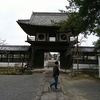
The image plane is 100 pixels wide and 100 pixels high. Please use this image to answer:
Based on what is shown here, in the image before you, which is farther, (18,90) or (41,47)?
(41,47)

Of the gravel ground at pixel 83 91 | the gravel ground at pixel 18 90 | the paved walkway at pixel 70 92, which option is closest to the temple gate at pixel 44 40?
the gravel ground at pixel 18 90

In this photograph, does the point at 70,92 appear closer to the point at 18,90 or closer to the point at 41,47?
the point at 18,90

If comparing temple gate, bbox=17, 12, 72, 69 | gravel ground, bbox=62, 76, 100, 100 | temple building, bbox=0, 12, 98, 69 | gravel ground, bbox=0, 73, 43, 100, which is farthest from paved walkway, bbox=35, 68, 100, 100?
temple gate, bbox=17, 12, 72, 69

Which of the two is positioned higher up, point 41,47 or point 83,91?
point 41,47

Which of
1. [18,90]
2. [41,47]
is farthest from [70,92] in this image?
[41,47]

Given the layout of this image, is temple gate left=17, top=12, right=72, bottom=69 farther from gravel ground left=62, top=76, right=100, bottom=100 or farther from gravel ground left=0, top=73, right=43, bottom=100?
gravel ground left=62, top=76, right=100, bottom=100

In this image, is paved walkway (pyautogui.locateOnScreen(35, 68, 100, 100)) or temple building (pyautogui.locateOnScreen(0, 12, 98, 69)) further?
temple building (pyautogui.locateOnScreen(0, 12, 98, 69))

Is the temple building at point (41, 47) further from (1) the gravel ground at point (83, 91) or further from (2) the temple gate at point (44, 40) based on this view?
(1) the gravel ground at point (83, 91)

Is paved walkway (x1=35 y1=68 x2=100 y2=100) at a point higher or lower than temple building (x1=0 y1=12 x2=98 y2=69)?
lower

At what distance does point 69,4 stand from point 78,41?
7.52 m

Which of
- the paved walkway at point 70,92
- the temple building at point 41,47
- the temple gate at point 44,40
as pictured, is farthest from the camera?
the temple building at point 41,47

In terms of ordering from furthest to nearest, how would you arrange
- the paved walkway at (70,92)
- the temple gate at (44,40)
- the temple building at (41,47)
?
the temple building at (41,47)
the temple gate at (44,40)
the paved walkway at (70,92)

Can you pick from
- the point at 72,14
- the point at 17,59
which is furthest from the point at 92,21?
the point at 17,59

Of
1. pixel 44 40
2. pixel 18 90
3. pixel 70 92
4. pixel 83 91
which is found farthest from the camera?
pixel 44 40
